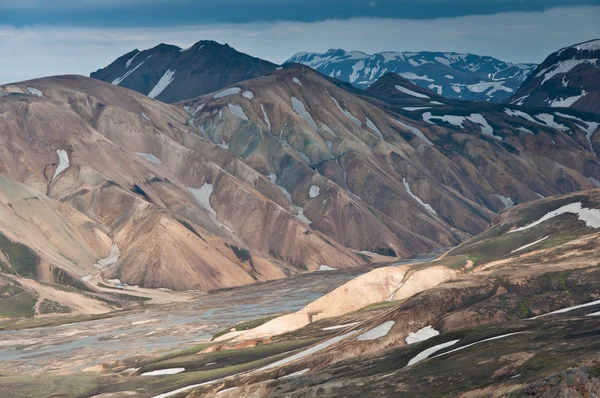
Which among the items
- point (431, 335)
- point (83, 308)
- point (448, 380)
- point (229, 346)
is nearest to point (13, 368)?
point (229, 346)

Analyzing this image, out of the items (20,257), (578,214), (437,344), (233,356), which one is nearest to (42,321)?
(20,257)

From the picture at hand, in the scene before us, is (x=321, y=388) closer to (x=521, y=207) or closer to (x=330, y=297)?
(x=330, y=297)

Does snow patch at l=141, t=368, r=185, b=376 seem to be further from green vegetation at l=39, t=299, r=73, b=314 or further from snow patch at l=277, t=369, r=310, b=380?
green vegetation at l=39, t=299, r=73, b=314

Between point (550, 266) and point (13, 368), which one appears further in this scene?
point (13, 368)

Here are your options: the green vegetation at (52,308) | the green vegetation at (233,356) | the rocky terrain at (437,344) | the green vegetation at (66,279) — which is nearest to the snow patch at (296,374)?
the rocky terrain at (437,344)

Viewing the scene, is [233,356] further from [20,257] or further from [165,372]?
[20,257]

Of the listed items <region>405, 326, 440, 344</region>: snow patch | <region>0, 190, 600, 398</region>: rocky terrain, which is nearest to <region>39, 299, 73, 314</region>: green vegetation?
<region>0, 190, 600, 398</region>: rocky terrain
